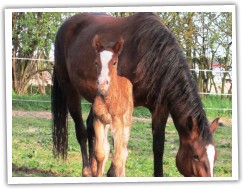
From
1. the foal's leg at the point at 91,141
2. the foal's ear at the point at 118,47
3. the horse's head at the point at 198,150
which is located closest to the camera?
the horse's head at the point at 198,150

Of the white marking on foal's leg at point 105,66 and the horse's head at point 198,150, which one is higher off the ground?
the white marking on foal's leg at point 105,66

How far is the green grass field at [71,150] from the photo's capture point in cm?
363

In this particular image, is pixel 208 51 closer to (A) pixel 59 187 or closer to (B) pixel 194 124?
(B) pixel 194 124

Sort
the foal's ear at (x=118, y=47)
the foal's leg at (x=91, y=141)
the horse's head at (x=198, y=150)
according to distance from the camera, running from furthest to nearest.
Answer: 1. the foal's leg at (x=91, y=141)
2. the foal's ear at (x=118, y=47)
3. the horse's head at (x=198, y=150)

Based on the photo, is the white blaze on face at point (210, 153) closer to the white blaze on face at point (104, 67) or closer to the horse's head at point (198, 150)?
the horse's head at point (198, 150)

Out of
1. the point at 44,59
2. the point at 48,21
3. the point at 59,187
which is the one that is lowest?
the point at 59,187

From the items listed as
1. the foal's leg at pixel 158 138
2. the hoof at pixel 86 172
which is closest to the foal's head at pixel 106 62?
the foal's leg at pixel 158 138

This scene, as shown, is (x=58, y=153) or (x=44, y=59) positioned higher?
(x=44, y=59)

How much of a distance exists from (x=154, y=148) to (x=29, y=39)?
1.18m

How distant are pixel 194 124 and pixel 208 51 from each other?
24.3 inches

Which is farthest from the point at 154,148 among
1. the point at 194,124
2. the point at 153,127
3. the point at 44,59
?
the point at 44,59

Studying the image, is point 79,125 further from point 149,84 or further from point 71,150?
point 149,84

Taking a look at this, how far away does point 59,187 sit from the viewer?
3691 mm

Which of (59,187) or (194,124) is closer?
(194,124)
